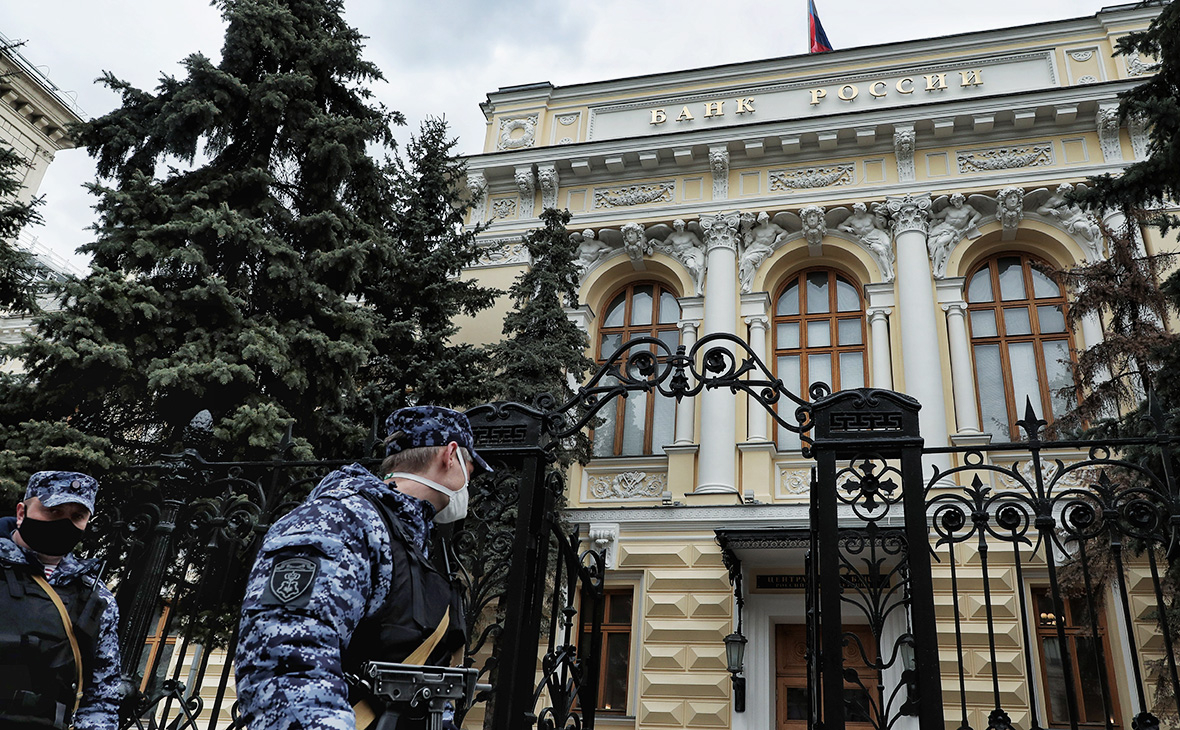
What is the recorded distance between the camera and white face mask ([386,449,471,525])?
2.70 metres

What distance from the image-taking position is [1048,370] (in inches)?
539

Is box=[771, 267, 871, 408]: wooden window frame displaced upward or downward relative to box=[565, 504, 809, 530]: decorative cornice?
upward

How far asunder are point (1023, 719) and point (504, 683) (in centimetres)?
957

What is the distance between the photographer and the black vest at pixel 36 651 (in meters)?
3.82

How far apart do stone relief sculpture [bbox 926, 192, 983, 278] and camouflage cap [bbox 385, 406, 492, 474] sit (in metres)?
13.6

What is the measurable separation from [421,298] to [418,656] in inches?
395

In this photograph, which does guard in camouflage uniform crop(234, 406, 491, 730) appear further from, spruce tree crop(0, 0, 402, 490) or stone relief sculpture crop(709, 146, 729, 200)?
stone relief sculpture crop(709, 146, 729, 200)

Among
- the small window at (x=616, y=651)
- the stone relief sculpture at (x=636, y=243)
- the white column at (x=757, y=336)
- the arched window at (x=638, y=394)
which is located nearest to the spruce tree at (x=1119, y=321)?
the white column at (x=757, y=336)

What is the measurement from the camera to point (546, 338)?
12758mm

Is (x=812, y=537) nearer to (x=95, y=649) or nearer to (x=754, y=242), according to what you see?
(x=95, y=649)

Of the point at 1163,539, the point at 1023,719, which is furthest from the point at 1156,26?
the point at 1023,719

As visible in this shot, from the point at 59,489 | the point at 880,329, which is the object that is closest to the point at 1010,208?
the point at 880,329

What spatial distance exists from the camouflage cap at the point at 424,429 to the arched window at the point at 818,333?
39.3ft

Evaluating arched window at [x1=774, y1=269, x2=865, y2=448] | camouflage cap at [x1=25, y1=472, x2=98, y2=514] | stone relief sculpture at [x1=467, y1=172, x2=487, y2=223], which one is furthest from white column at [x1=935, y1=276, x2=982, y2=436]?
camouflage cap at [x1=25, y1=472, x2=98, y2=514]
